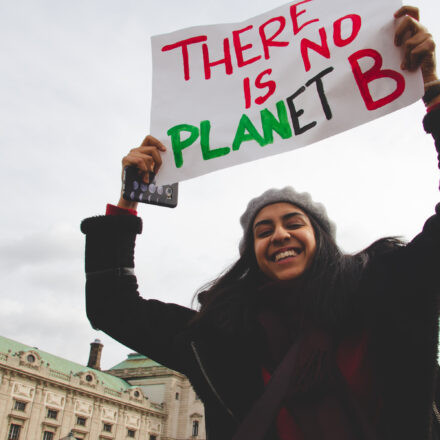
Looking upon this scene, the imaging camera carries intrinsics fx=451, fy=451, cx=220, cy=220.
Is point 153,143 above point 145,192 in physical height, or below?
above

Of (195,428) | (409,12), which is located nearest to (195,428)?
(195,428)

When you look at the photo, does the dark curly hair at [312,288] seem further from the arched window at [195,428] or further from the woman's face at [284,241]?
the arched window at [195,428]

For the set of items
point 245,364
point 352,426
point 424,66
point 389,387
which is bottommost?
point 352,426

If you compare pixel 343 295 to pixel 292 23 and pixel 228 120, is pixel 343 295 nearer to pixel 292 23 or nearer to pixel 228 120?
pixel 228 120

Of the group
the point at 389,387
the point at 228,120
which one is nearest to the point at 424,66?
the point at 228,120

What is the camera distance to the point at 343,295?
1.58 metres

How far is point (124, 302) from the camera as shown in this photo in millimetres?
1853

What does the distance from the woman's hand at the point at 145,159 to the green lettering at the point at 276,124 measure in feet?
1.52

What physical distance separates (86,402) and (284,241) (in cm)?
3379

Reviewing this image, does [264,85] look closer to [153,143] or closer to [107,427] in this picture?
[153,143]

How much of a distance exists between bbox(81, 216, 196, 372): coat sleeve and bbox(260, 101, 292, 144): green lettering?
69 cm

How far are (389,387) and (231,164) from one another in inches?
41.4

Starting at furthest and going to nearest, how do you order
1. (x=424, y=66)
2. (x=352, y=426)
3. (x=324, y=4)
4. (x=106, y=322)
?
(x=324, y=4) < (x=106, y=322) < (x=424, y=66) < (x=352, y=426)

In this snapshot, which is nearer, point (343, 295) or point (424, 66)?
point (343, 295)
